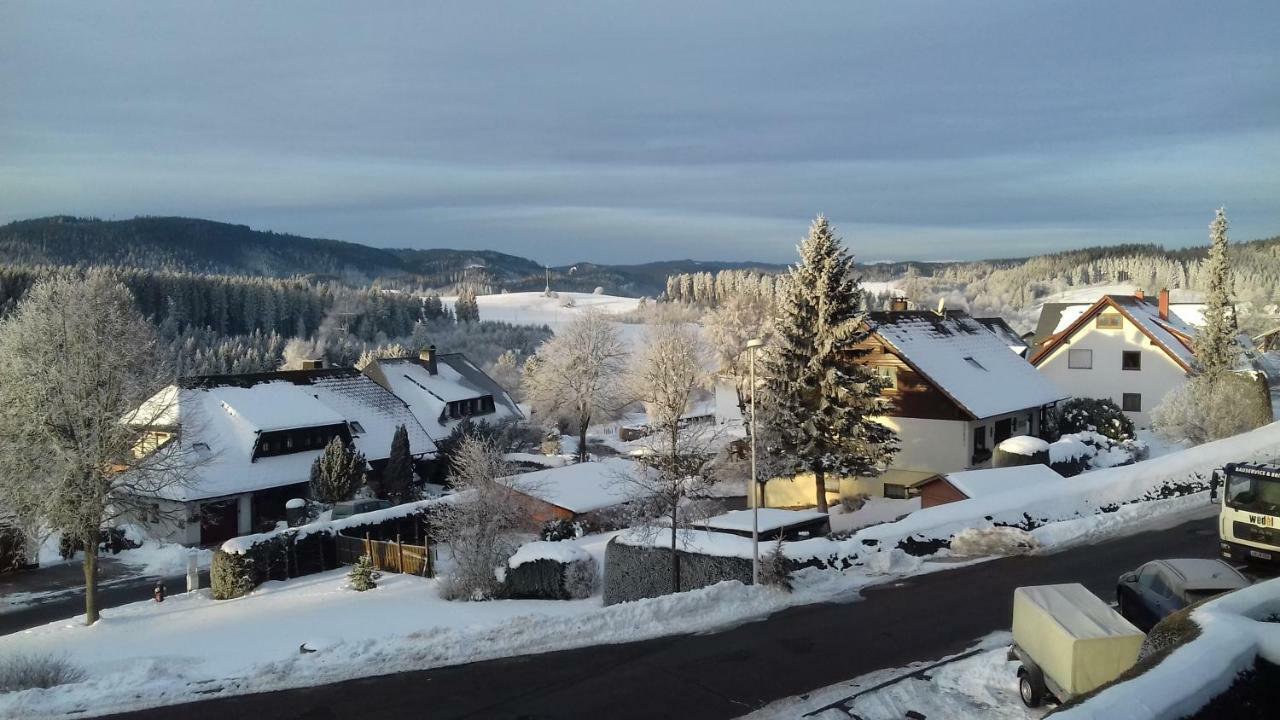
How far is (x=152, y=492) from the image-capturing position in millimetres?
27000

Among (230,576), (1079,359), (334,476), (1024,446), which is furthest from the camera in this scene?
(1079,359)

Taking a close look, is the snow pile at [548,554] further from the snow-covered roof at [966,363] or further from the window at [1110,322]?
the window at [1110,322]

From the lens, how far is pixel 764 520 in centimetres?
2327

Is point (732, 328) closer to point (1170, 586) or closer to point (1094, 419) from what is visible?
point (1094, 419)

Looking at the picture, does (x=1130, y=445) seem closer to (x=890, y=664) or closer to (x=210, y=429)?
(x=890, y=664)

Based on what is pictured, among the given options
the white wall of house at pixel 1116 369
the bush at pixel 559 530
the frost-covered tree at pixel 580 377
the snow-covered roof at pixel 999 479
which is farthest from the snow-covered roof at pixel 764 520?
the frost-covered tree at pixel 580 377

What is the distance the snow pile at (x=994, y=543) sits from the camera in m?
20.8

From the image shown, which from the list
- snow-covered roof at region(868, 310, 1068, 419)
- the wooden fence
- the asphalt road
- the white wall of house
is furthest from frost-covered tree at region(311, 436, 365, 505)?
the white wall of house

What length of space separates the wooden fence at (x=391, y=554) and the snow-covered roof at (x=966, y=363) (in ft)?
69.2

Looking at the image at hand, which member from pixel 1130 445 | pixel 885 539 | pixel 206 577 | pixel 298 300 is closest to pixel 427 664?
pixel 885 539

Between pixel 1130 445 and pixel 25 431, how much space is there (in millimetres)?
41865

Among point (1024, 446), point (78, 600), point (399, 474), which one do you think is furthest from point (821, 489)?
point (78, 600)

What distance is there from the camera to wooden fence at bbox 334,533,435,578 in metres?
27.7

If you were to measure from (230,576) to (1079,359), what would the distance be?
47.1m
